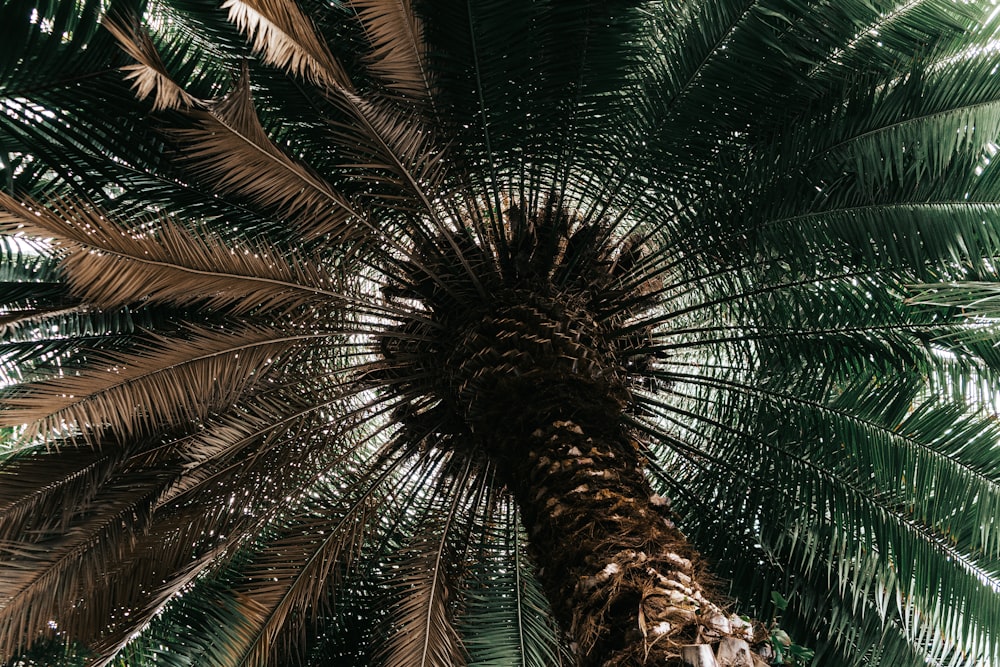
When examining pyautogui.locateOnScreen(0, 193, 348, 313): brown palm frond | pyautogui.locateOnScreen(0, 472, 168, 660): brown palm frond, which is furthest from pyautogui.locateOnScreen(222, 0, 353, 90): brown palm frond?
pyautogui.locateOnScreen(0, 472, 168, 660): brown palm frond

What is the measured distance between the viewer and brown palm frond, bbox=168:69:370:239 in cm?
397

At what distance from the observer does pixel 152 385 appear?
13.1ft

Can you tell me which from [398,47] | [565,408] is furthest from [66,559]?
[398,47]

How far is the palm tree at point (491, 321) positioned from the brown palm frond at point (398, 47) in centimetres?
2

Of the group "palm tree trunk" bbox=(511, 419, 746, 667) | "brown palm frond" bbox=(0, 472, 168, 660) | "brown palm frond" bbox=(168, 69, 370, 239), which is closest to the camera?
"palm tree trunk" bbox=(511, 419, 746, 667)

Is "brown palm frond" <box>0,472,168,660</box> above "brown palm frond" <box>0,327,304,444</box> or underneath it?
underneath

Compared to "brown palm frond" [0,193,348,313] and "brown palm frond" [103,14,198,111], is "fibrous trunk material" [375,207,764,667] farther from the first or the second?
"brown palm frond" [103,14,198,111]

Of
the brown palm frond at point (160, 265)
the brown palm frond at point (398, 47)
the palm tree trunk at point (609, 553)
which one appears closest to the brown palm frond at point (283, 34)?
the brown palm frond at point (398, 47)

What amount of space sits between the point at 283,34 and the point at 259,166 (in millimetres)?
767

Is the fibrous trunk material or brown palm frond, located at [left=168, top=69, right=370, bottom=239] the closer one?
the fibrous trunk material

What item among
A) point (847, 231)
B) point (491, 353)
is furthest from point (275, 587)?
point (847, 231)

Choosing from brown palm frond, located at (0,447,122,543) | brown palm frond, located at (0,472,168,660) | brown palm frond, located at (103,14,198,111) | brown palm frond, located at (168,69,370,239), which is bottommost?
brown palm frond, located at (0,472,168,660)

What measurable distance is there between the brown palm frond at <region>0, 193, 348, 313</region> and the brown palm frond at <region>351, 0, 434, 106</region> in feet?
3.44

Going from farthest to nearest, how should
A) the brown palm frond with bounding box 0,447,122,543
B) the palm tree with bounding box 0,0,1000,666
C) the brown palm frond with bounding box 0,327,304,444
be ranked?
the brown palm frond with bounding box 0,447,122,543
the palm tree with bounding box 0,0,1000,666
the brown palm frond with bounding box 0,327,304,444
